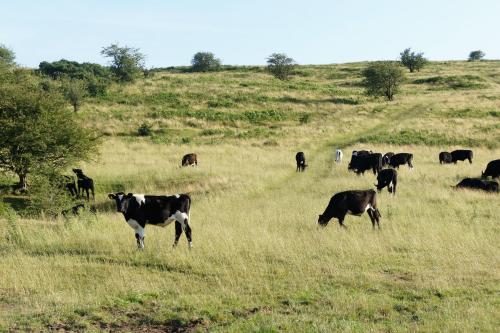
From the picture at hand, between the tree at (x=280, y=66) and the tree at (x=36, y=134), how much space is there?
70.2 m

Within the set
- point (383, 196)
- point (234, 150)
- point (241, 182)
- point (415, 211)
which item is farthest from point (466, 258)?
point (234, 150)

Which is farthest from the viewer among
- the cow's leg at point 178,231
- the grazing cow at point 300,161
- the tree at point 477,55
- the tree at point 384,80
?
the tree at point 477,55

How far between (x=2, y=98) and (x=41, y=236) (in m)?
15.7

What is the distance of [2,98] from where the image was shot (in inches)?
1061

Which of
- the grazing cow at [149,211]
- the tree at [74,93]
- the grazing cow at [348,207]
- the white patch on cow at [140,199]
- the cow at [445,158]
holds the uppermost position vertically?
the tree at [74,93]

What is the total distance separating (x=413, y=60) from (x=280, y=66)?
1226 inches

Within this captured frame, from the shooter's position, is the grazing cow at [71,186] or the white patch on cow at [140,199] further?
the grazing cow at [71,186]

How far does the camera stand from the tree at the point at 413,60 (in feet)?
343

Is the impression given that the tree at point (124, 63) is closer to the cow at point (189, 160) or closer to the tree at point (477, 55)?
the cow at point (189, 160)

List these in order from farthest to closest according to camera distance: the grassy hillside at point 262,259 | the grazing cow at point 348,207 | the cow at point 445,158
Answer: the cow at point 445,158 → the grazing cow at point 348,207 → the grassy hillside at point 262,259

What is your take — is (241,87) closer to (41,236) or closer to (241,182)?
(241,182)

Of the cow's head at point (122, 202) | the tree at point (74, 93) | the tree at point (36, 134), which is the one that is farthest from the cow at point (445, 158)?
the tree at point (74, 93)

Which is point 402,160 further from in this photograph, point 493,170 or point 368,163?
point 493,170

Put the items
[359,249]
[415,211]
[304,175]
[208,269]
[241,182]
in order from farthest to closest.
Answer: [304,175]
[241,182]
[415,211]
[359,249]
[208,269]
